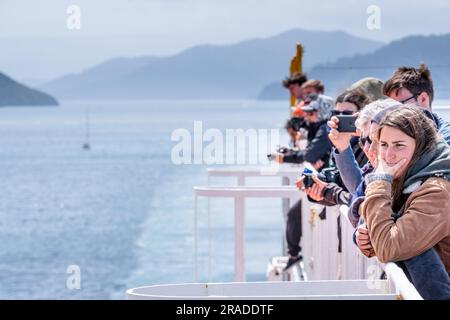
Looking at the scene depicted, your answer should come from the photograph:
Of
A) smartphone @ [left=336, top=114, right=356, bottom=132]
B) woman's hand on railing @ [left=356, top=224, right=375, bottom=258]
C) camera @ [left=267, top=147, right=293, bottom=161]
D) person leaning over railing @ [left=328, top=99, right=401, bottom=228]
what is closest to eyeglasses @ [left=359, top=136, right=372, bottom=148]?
person leaning over railing @ [left=328, top=99, right=401, bottom=228]

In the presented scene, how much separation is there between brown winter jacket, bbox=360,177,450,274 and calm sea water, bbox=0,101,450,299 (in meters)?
1.95

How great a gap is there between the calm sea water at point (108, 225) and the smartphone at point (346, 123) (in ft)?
3.28

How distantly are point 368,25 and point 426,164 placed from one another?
14.3 ft

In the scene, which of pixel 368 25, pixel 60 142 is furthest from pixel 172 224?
pixel 60 142

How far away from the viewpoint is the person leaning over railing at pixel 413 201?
3.80m

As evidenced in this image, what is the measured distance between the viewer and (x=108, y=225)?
69.9 meters

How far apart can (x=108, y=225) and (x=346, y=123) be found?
6549cm

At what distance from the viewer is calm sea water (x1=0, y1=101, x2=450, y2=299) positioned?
4734cm

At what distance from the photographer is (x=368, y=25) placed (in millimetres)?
8195

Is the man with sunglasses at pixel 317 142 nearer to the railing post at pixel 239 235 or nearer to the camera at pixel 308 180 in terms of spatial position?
the railing post at pixel 239 235

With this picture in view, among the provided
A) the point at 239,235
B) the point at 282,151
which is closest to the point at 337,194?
the point at 239,235

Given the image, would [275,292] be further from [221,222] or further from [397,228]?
[221,222]

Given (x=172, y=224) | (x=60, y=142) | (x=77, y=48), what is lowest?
(x=172, y=224)

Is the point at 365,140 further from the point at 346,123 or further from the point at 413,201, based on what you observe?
the point at 413,201
